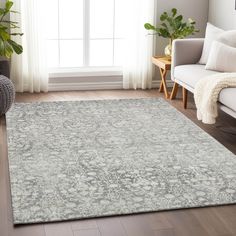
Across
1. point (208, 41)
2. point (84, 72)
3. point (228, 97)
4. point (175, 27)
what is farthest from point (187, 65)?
point (84, 72)

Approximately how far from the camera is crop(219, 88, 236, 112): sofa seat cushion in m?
4.21

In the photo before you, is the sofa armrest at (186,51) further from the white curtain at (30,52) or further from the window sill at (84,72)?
the white curtain at (30,52)

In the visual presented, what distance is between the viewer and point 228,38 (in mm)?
Result: 5254

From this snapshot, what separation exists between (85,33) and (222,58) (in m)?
1.98

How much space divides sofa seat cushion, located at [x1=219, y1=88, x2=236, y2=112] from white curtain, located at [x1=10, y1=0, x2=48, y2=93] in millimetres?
2495

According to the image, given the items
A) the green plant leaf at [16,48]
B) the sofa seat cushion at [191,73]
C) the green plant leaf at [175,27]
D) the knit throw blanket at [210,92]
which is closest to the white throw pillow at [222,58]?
the sofa seat cushion at [191,73]

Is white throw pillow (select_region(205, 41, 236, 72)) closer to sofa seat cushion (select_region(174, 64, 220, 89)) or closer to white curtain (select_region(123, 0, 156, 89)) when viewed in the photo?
sofa seat cushion (select_region(174, 64, 220, 89))

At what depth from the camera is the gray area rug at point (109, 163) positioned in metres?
3.18

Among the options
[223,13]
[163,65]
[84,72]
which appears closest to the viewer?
[163,65]

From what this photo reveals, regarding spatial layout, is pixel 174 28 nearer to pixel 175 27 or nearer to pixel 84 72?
pixel 175 27

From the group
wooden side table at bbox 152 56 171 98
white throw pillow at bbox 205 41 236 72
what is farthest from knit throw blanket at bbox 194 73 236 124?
wooden side table at bbox 152 56 171 98

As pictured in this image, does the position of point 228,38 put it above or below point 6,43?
above

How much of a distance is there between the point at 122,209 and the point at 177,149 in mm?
1216

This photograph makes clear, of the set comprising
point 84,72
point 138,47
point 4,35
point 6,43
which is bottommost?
point 84,72
